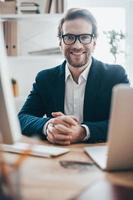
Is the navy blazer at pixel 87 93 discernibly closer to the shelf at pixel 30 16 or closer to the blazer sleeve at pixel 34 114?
the blazer sleeve at pixel 34 114

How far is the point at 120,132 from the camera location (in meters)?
1.04

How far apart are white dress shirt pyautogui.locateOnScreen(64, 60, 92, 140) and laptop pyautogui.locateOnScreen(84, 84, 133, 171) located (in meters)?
0.90

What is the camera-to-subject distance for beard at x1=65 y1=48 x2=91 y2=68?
6.77 feet

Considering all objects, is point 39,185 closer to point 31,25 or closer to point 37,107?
point 37,107

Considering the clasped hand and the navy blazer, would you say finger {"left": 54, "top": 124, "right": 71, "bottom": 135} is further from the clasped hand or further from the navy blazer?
the navy blazer

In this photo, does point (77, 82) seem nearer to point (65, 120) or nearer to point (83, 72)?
point (83, 72)

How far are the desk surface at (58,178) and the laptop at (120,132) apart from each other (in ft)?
0.11

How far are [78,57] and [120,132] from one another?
1.08m

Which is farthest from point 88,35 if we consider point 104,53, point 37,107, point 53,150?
point 104,53

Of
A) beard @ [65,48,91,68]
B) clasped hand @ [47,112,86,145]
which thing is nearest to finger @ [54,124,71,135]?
clasped hand @ [47,112,86,145]

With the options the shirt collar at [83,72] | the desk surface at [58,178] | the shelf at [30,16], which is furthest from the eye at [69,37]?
the shelf at [30,16]

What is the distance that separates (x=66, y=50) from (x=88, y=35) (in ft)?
0.50

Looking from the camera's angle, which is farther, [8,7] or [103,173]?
[8,7]

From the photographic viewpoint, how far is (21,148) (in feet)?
4.42
